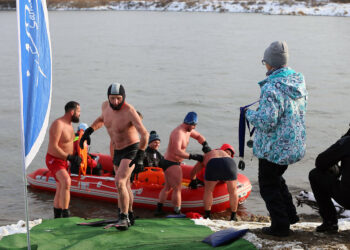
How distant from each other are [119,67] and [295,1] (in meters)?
64.5

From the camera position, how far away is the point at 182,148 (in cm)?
942

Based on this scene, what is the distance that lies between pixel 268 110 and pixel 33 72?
7.45ft

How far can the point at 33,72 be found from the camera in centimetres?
523

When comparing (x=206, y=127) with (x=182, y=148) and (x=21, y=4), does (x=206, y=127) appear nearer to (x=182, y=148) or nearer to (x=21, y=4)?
(x=182, y=148)

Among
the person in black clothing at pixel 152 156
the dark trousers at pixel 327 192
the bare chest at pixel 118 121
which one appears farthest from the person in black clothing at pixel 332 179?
the person in black clothing at pixel 152 156

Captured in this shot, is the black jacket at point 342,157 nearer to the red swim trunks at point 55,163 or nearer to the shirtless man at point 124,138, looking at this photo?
the shirtless man at point 124,138

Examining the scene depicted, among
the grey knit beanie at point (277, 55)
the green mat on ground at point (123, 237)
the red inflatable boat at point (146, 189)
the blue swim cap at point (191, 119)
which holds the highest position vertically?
the grey knit beanie at point (277, 55)

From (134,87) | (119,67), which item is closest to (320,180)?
(134,87)

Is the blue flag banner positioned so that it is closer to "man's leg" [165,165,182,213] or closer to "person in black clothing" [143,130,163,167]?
"man's leg" [165,165,182,213]

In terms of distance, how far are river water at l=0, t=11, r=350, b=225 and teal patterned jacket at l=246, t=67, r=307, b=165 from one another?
5731 millimetres

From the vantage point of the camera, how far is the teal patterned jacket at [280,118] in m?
5.52

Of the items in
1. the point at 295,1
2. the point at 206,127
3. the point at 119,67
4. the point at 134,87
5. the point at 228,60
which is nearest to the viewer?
the point at 206,127

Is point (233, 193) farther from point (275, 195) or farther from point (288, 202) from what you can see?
point (275, 195)

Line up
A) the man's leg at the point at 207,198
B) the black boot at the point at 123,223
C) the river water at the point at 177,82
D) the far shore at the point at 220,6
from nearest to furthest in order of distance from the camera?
the black boot at the point at 123,223, the man's leg at the point at 207,198, the river water at the point at 177,82, the far shore at the point at 220,6
